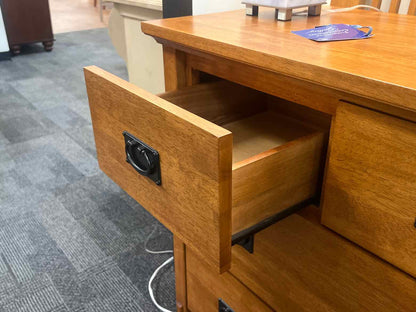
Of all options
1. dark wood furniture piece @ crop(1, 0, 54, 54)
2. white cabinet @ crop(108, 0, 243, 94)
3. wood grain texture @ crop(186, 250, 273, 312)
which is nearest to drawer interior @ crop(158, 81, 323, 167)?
wood grain texture @ crop(186, 250, 273, 312)

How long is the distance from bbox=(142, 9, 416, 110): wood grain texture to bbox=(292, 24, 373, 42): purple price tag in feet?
0.05

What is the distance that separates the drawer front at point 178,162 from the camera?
1.27ft

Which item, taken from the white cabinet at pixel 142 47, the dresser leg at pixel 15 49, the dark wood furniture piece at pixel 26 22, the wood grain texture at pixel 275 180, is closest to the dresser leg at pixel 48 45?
the dark wood furniture piece at pixel 26 22

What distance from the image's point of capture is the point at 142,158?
0.50m

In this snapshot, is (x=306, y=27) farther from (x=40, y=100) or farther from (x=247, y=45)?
(x=40, y=100)

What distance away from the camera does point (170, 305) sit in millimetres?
929

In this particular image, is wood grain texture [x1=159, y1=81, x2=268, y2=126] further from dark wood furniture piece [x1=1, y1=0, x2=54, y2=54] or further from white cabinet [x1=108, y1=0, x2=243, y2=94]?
dark wood furniture piece [x1=1, y1=0, x2=54, y2=54]

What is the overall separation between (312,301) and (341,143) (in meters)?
0.23

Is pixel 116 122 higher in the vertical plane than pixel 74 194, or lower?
higher

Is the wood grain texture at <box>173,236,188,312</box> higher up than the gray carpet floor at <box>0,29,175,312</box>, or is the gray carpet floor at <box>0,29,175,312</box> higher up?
the wood grain texture at <box>173,236,188,312</box>

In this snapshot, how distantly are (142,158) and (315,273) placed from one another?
0.87 ft

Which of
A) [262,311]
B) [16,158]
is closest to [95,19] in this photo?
[16,158]

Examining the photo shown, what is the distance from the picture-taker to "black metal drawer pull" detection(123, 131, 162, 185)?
48cm

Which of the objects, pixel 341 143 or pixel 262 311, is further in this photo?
pixel 262 311
